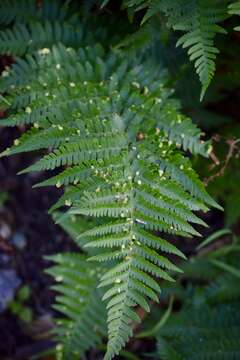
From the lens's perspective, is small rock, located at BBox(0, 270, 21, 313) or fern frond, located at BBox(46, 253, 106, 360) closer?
fern frond, located at BBox(46, 253, 106, 360)

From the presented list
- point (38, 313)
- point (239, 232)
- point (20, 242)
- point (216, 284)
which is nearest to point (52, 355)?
point (38, 313)

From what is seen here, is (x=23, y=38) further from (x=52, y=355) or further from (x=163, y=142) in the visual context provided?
(x=52, y=355)

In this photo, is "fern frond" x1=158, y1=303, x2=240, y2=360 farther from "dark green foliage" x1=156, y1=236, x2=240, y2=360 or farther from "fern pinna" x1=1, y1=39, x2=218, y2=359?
"fern pinna" x1=1, y1=39, x2=218, y2=359

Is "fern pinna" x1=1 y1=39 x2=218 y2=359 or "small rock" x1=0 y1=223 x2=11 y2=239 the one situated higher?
"fern pinna" x1=1 y1=39 x2=218 y2=359

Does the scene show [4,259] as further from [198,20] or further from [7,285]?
[198,20]

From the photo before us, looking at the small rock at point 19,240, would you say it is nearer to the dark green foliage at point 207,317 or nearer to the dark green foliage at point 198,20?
the dark green foliage at point 207,317

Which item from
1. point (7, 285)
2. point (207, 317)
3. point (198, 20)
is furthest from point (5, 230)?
point (198, 20)

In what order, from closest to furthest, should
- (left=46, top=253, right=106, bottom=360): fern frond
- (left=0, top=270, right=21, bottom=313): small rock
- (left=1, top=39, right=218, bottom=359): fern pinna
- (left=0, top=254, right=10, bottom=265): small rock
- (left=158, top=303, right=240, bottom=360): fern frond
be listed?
(left=1, top=39, right=218, bottom=359): fern pinna < (left=158, top=303, right=240, bottom=360): fern frond < (left=46, top=253, right=106, bottom=360): fern frond < (left=0, top=270, right=21, bottom=313): small rock < (left=0, top=254, right=10, bottom=265): small rock

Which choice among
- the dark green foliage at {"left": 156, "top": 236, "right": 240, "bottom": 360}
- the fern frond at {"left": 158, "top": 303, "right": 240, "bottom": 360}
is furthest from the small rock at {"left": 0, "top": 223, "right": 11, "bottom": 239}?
the fern frond at {"left": 158, "top": 303, "right": 240, "bottom": 360}

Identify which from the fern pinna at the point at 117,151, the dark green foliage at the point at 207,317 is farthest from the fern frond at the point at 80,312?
the fern pinna at the point at 117,151
